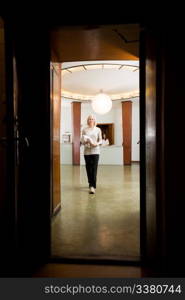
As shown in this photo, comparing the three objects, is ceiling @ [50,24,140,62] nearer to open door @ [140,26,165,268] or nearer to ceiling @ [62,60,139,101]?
open door @ [140,26,165,268]

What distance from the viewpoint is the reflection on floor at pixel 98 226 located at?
192 cm

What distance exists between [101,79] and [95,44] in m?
4.53

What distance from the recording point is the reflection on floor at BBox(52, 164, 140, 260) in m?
1.92

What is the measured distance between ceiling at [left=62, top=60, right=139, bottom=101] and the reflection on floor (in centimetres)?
343

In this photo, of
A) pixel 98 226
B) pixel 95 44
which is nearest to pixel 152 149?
pixel 98 226

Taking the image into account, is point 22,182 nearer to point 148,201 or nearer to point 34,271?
point 34,271

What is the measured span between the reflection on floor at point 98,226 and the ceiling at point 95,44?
2149mm

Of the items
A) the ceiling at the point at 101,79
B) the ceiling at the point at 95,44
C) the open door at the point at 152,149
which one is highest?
the ceiling at the point at 101,79

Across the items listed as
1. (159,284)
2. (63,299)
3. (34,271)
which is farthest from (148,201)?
(34,271)

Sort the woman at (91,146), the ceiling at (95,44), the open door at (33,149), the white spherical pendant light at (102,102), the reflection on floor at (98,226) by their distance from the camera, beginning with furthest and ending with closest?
the white spherical pendant light at (102,102)
the woman at (91,146)
the ceiling at (95,44)
the reflection on floor at (98,226)
the open door at (33,149)

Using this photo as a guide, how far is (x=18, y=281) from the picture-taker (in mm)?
1479

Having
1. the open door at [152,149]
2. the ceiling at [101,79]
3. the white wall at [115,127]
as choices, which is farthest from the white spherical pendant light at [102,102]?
the open door at [152,149]

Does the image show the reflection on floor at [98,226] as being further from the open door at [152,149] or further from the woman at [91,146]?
the woman at [91,146]

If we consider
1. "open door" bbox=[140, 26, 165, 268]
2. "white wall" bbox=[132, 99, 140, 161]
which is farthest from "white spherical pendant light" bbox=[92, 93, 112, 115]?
"white wall" bbox=[132, 99, 140, 161]
